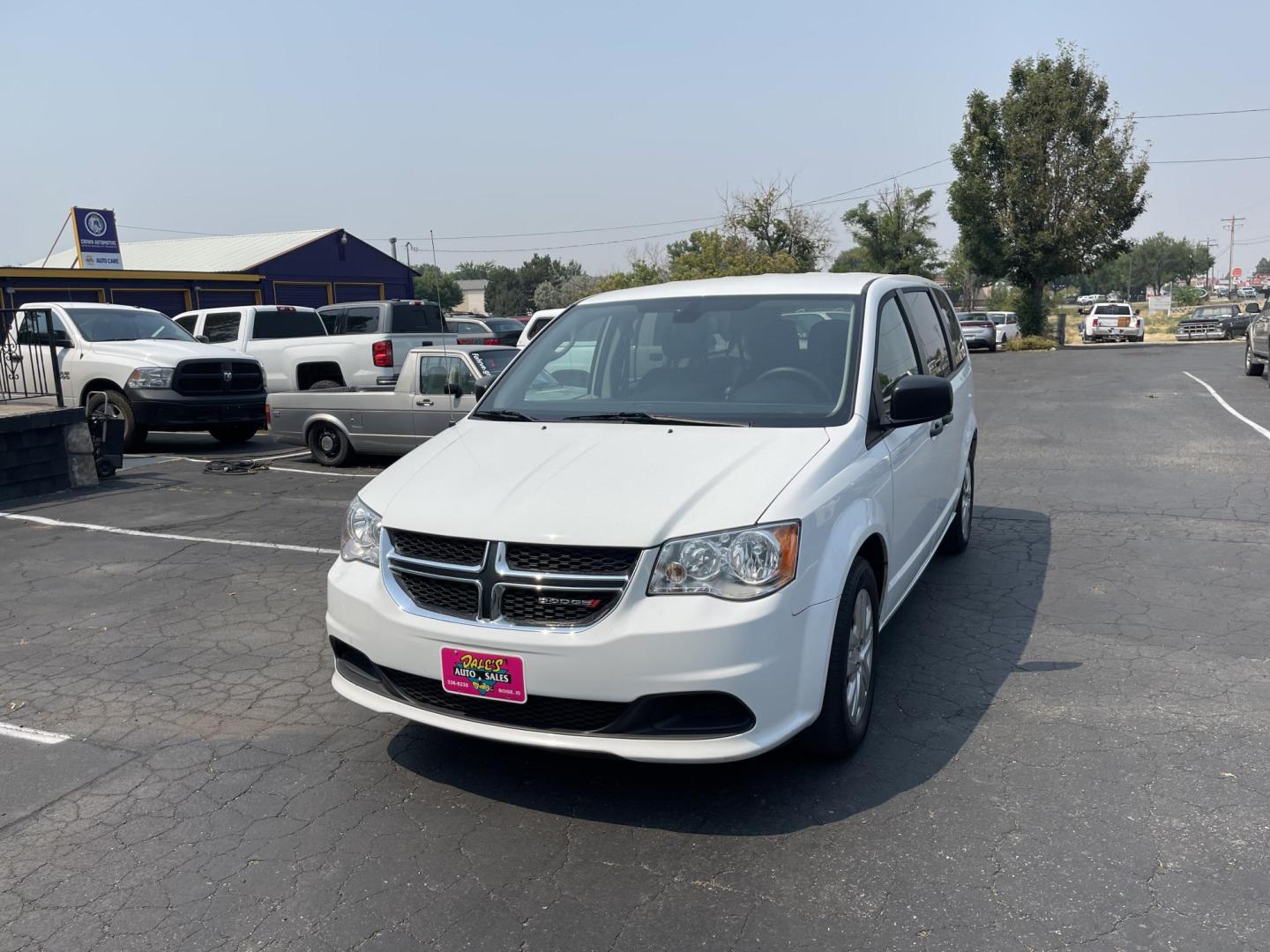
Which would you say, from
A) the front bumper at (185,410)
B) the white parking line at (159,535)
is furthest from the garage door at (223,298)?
the white parking line at (159,535)

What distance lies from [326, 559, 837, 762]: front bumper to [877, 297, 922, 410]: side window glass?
152cm

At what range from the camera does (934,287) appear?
22.2 feet

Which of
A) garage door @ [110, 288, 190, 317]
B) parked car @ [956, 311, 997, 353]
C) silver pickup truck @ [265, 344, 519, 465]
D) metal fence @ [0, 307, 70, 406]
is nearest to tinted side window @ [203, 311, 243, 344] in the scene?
metal fence @ [0, 307, 70, 406]

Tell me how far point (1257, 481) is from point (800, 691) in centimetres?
793

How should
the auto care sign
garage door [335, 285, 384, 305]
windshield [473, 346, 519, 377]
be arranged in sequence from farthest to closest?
garage door [335, 285, 384, 305]
the auto care sign
windshield [473, 346, 519, 377]

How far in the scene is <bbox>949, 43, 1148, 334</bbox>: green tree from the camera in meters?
36.9

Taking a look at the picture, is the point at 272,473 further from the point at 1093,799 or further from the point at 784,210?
the point at 784,210

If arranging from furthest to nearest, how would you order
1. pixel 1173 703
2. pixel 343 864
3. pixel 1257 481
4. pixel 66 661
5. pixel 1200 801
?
pixel 1257 481 → pixel 66 661 → pixel 1173 703 → pixel 1200 801 → pixel 343 864

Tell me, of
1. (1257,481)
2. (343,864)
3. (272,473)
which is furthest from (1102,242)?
(343,864)

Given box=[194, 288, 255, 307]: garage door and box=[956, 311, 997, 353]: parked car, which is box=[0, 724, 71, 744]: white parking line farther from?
box=[956, 311, 997, 353]: parked car

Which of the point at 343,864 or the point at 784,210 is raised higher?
the point at 784,210

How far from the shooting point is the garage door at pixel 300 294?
38531mm

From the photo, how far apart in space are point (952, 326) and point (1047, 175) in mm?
34480

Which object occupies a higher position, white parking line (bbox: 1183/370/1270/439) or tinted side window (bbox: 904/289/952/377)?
tinted side window (bbox: 904/289/952/377)
